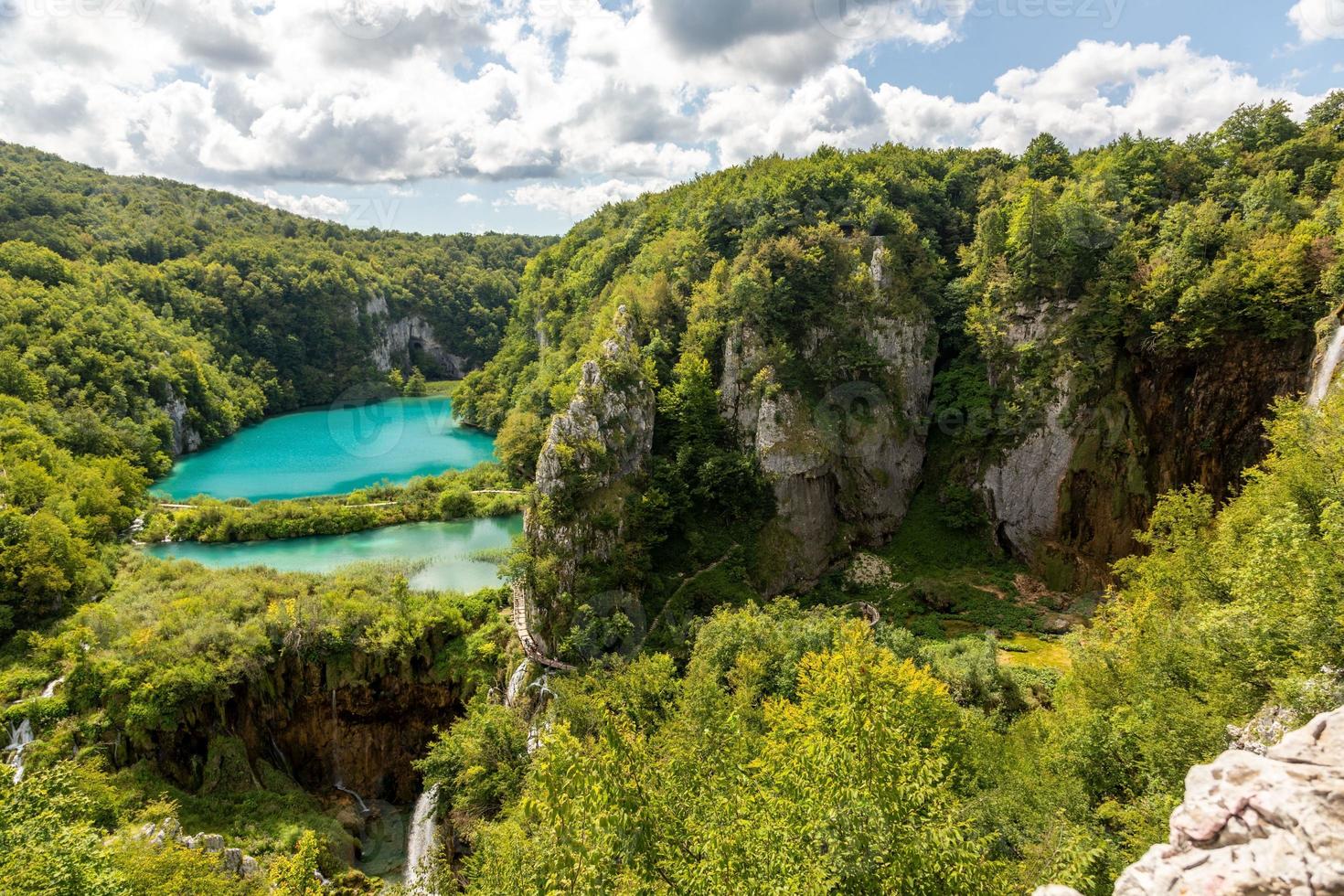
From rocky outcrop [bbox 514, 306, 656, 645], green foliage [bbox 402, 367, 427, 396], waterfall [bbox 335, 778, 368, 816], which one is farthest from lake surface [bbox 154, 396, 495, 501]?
rocky outcrop [bbox 514, 306, 656, 645]

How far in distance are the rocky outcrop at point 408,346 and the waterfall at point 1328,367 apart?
351 ft

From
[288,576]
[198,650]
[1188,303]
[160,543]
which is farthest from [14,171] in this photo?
[1188,303]

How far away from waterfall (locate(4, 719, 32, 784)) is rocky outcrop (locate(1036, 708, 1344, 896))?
2776 cm

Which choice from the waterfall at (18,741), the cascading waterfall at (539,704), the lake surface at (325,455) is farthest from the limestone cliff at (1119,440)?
the lake surface at (325,455)

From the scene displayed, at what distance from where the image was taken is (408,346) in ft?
371

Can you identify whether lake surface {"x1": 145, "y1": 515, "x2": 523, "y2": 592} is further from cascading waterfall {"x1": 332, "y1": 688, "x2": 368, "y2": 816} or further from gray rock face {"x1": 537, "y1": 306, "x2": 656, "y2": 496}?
gray rock face {"x1": 537, "y1": 306, "x2": 656, "y2": 496}

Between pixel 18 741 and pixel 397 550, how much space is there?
19.7 meters

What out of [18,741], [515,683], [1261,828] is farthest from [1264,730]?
[18,741]

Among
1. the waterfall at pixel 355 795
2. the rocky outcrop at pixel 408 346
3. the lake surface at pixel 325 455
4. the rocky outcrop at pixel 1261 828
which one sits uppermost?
the rocky outcrop at pixel 408 346

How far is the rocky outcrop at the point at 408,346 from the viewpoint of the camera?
345 feet

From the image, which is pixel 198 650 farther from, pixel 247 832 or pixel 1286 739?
pixel 1286 739

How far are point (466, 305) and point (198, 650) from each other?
103 meters

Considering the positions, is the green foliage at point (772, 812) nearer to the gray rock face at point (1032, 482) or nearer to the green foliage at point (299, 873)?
the green foliage at point (299, 873)

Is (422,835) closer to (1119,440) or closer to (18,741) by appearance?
(18,741)
